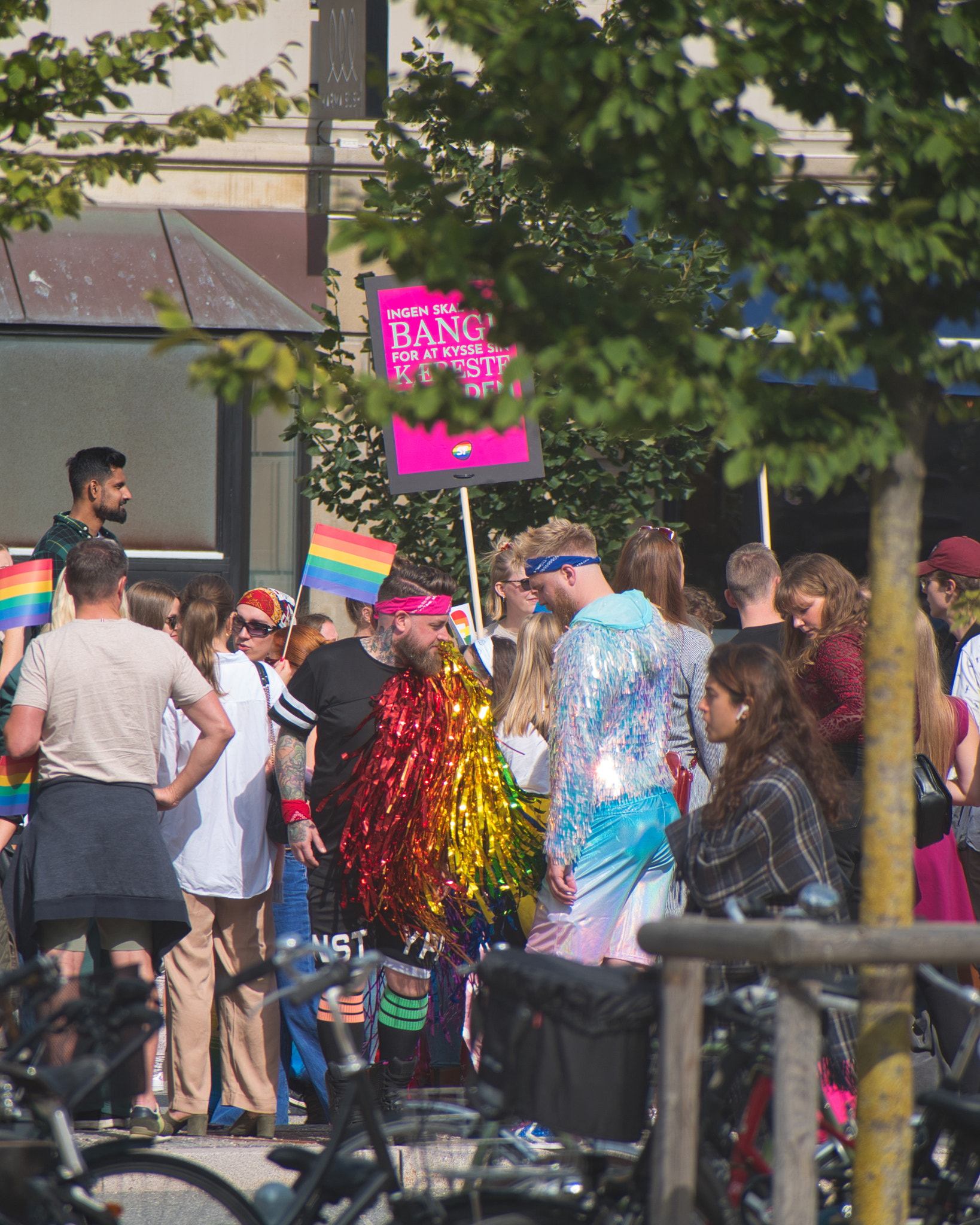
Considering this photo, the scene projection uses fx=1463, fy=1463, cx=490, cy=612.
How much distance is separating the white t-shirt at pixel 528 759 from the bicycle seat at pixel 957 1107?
267 centimetres

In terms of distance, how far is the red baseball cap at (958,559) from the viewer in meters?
6.24

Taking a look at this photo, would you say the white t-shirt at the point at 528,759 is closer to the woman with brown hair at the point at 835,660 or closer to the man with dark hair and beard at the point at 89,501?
the woman with brown hair at the point at 835,660

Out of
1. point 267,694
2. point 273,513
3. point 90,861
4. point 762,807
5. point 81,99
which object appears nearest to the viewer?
point 762,807

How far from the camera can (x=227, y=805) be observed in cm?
552

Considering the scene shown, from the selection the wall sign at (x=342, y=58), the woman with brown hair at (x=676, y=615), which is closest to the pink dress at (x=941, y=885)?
the woman with brown hair at (x=676, y=615)

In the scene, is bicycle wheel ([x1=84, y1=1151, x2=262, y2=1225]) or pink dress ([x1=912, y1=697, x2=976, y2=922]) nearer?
bicycle wheel ([x1=84, y1=1151, x2=262, y2=1225])

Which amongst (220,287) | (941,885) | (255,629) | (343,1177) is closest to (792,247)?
(343,1177)

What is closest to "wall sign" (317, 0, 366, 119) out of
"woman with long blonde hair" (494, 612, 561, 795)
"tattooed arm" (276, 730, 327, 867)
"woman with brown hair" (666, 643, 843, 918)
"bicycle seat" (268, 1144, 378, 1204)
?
"woman with long blonde hair" (494, 612, 561, 795)

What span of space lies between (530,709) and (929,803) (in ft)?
5.02

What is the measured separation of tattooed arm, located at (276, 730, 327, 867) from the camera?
520 centimetres

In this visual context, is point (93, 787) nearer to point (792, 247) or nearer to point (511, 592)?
point (511, 592)

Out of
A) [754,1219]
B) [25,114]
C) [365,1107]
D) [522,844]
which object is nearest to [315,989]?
[365,1107]

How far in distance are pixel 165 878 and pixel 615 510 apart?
13.9 ft

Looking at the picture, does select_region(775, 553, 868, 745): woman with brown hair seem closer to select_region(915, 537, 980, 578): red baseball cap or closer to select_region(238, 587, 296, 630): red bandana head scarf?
select_region(915, 537, 980, 578): red baseball cap
